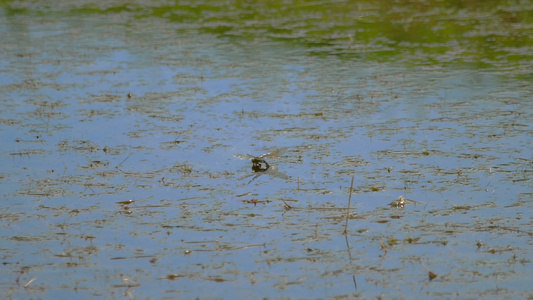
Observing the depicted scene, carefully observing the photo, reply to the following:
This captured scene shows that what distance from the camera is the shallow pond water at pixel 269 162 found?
482 centimetres

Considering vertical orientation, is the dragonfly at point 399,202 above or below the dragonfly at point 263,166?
above

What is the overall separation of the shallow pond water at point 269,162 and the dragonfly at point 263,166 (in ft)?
0.10

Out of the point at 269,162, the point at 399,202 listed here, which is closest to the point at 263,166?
the point at 269,162

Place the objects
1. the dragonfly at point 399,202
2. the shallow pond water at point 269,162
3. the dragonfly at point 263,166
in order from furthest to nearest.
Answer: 1. the dragonfly at point 263,166
2. the dragonfly at point 399,202
3. the shallow pond water at point 269,162

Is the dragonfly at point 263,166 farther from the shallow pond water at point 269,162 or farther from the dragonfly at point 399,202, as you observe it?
the dragonfly at point 399,202

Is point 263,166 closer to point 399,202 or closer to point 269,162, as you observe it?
point 269,162

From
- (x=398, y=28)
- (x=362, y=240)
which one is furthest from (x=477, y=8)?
(x=362, y=240)

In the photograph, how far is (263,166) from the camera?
22.6 feet

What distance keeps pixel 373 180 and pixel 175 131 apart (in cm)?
231

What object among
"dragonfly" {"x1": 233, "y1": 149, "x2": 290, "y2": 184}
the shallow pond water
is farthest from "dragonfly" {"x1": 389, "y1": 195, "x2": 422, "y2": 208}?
"dragonfly" {"x1": 233, "y1": 149, "x2": 290, "y2": 184}

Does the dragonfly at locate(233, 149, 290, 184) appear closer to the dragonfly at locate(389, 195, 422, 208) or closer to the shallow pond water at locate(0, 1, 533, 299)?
the shallow pond water at locate(0, 1, 533, 299)

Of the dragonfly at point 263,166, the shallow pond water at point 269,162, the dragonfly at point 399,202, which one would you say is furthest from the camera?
the dragonfly at point 263,166

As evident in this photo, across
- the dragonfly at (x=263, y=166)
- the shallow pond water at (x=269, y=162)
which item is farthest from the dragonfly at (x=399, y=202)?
the dragonfly at (x=263, y=166)

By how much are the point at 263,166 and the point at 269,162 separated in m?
Result: 0.10
